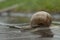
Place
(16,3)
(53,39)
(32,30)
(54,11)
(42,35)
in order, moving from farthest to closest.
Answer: (16,3)
(54,11)
(32,30)
(42,35)
(53,39)

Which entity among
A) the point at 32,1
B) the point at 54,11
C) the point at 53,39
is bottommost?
the point at 53,39

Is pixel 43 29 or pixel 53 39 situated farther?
pixel 43 29

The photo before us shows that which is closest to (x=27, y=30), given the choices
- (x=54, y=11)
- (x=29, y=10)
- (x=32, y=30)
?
(x=32, y=30)

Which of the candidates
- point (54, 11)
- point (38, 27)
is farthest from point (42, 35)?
point (54, 11)

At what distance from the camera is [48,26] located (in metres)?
9.00

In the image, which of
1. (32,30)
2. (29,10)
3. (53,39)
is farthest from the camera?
(29,10)

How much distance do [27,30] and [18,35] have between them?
0.89 metres

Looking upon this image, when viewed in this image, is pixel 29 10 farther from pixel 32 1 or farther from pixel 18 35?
pixel 18 35

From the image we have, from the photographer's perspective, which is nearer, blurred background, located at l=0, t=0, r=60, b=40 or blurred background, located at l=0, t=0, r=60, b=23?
blurred background, located at l=0, t=0, r=60, b=40

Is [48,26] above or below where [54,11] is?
below

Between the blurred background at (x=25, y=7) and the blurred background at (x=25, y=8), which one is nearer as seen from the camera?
the blurred background at (x=25, y=8)

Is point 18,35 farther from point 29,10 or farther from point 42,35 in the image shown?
point 29,10

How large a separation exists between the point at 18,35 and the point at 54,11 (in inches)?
302

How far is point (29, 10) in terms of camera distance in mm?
16359
